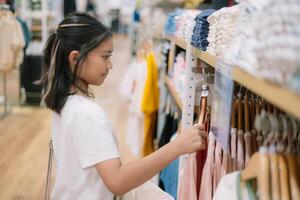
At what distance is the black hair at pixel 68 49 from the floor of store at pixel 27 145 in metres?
1.77

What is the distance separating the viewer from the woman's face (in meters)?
1.61

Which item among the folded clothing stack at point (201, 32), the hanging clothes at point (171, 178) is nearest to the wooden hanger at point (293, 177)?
the folded clothing stack at point (201, 32)

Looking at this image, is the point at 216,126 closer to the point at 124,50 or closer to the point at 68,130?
the point at 68,130

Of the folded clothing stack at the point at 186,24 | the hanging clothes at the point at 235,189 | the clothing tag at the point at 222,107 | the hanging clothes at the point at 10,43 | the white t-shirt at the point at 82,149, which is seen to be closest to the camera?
the hanging clothes at the point at 235,189

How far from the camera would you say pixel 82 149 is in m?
1.46

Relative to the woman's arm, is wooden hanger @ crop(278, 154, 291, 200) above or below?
above

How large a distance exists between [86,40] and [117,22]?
16693 millimetres

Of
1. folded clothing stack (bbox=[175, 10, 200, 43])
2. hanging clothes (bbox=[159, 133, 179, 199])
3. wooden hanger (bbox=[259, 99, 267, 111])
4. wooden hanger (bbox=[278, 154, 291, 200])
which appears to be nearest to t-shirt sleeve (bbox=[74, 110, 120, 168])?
wooden hanger (bbox=[259, 99, 267, 111])

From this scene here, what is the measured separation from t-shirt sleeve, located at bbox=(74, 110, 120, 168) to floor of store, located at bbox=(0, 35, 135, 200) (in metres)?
1.88

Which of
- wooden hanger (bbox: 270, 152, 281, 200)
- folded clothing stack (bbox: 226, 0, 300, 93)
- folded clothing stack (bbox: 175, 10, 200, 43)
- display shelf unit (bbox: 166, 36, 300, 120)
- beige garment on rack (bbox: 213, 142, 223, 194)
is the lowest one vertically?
beige garment on rack (bbox: 213, 142, 223, 194)

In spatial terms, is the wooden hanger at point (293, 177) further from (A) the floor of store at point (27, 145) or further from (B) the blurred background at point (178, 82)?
(A) the floor of store at point (27, 145)

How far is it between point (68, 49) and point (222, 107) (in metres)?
0.69

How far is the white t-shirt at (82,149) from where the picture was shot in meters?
1.45

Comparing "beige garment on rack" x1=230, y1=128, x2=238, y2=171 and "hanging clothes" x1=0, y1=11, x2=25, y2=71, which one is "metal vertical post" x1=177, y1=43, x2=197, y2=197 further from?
"hanging clothes" x1=0, y1=11, x2=25, y2=71
